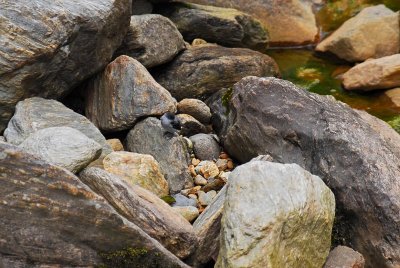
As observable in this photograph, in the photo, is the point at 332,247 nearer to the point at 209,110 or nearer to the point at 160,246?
the point at 160,246

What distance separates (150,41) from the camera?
1605 cm

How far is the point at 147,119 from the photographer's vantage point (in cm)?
1392

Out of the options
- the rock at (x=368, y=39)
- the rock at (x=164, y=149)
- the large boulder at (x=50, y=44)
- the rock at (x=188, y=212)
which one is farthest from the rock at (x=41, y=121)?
the rock at (x=368, y=39)

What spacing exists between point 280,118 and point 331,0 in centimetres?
1799

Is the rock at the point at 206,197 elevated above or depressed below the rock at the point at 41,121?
below

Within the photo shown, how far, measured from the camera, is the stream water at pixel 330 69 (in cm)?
1953

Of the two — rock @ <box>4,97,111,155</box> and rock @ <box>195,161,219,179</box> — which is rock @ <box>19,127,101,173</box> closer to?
rock @ <box>4,97,111,155</box>

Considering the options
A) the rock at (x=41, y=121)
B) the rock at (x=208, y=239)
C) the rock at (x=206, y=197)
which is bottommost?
the rock at (x=206, y=197)

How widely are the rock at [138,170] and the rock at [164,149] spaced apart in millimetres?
984

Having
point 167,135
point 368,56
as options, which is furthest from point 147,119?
point 368,56

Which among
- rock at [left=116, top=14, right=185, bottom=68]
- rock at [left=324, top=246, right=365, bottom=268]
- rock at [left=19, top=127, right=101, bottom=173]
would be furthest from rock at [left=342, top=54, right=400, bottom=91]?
rock at [left=19, top=127, right=101, bottom=173]

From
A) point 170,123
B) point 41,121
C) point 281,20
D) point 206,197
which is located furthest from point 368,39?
point 41,121

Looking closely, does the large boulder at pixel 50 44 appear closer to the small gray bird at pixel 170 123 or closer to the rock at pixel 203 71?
the small gray bird at pixel 170 123

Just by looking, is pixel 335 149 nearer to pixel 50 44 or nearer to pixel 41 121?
pixel 41 121
